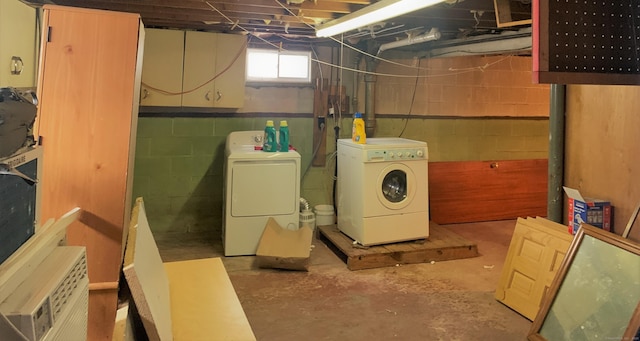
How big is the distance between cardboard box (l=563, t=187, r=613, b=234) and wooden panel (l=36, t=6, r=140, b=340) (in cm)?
241

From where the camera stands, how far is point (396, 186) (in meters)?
4.08

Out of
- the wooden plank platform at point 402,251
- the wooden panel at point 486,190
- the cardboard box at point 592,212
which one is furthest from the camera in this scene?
the wooden panel at point 486,190

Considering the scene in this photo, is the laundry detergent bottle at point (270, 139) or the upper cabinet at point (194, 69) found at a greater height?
the upper cabinet at point (194, 69)

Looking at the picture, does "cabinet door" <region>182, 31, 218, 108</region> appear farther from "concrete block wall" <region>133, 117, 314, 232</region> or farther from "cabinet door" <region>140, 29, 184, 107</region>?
"concrete block wall" <region>133, 117, 314, 232</region>

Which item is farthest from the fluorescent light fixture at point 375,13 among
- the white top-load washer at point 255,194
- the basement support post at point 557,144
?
the white top-load washer at point 255,194

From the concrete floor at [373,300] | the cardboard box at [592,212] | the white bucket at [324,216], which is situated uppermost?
the cardboard box at [592,212]

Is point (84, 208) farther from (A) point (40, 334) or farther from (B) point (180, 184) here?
(B) point (180, 184)

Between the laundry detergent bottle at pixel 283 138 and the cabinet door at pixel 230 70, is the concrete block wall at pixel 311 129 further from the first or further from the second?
the laundry detergent bottle at pixel 283 138

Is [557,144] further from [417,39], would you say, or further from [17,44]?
[17,44]

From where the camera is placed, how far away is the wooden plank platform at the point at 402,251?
3691 mm

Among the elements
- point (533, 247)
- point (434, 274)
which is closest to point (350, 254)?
point (434, 274)

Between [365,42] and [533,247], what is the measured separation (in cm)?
275

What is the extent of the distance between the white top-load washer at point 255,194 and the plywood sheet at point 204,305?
1306 millimetres

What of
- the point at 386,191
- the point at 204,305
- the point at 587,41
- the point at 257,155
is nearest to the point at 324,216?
the point at 386,191
